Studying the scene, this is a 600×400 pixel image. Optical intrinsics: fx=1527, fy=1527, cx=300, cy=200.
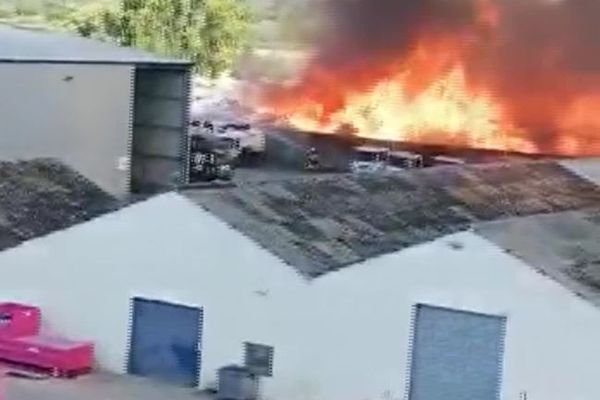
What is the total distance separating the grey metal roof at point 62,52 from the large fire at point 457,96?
10807 mm

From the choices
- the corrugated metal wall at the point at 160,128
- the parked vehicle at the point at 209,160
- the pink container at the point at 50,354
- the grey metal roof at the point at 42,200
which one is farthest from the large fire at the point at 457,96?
the pink container at the point at 50,354

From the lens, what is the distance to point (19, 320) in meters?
17.8

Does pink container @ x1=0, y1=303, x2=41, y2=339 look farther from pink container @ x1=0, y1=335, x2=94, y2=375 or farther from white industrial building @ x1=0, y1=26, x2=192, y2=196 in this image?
white industrial building @ x1=0, y1=26, x2=192, y2=196

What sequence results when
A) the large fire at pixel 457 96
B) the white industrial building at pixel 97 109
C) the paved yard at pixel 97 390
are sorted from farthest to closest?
the large fire at pixel 457 96 → the white industrial building at pixel 97 109 → the paved yard at pixel 97 390

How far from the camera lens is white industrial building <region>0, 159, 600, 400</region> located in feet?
48.9

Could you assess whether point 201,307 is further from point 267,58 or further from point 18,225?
point 267,58

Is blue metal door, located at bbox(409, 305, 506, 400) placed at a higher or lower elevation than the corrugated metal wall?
lower

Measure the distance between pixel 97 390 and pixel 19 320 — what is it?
5.61 feet

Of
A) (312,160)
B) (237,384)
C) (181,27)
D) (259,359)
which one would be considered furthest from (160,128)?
(181,27)

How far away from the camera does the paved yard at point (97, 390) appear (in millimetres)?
16312

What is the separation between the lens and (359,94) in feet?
126

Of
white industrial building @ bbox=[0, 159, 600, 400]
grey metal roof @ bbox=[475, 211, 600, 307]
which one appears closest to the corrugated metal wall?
white industrial building @ bbox=[0, 159, 600, 400]

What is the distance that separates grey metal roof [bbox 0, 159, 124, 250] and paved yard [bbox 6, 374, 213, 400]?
2.54m

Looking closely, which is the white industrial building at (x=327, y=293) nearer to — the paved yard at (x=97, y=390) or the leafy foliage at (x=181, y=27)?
the paved yard at (x=97, y=390)
